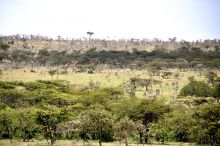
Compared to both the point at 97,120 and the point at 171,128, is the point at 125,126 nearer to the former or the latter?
the point at 97,120

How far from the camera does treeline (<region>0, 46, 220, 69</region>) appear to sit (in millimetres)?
139250

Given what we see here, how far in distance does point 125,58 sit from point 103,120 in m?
107

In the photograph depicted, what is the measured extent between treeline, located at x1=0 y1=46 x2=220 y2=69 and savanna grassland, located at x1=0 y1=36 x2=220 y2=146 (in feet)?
1.78

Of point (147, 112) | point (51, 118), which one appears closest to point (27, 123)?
point (51, 118)

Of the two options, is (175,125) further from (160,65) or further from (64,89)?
(160,65)

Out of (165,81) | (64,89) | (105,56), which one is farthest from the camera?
(105,56)

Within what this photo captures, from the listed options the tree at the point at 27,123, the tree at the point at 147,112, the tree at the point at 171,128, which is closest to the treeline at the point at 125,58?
the tree at the point at 147,112

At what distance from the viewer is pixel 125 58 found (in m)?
153

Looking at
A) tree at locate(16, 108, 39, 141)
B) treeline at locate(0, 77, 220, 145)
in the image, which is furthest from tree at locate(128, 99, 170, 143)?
tree at locate(16, 108, 39, 141)

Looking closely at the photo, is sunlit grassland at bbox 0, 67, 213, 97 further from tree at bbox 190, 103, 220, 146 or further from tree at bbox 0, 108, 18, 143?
tree at bbox 190, 103, 220, 146

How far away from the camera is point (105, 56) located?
15438cm

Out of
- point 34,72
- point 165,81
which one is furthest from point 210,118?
point 34,72

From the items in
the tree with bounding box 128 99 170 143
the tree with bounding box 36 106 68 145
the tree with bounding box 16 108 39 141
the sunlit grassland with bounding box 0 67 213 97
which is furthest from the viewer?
the sunlit grassland with bounding box 0 67 213 97

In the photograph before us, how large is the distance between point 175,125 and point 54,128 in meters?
17.0
